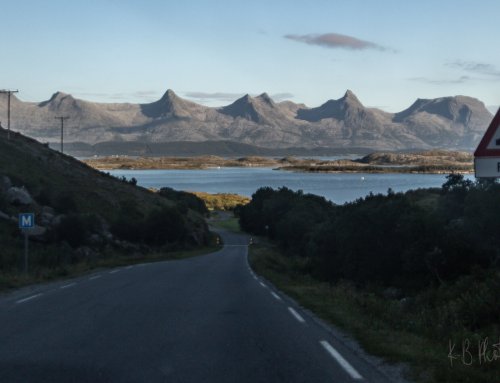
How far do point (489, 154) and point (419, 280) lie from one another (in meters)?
24.3

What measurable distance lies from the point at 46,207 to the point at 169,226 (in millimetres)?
10909

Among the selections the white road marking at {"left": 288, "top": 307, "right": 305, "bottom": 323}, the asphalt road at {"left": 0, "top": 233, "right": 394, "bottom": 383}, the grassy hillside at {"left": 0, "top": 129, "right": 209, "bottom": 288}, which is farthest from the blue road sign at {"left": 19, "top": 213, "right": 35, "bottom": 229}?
the white road marking at {"left": 288, "top": 307, "right": 305, "bottom": 323}

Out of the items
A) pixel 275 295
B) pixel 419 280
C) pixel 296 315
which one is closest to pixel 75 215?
pixel 419 280

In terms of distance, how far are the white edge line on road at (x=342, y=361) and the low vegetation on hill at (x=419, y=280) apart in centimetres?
55

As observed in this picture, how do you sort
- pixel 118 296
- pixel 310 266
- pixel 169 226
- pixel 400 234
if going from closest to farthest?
pixel 118 296
pixel 400 234
pixel 310 266
pixel 169 226

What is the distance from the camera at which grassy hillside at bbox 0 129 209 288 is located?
128 feet

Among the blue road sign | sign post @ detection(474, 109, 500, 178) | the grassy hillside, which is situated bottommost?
the grassy hillside

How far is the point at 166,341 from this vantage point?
10398 millimetres

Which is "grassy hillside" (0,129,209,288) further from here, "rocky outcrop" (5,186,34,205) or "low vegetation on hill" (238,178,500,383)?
"low vegetation on hill" (238,178,500,383)

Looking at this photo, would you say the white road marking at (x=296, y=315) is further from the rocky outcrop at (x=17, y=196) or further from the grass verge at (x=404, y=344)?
the rocky outcrop at (x=17, y=196)

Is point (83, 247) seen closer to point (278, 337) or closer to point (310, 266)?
point (310, 266)

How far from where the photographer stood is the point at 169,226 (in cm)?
5659

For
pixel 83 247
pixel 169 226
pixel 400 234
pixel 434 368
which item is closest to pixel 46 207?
pixel 83 247

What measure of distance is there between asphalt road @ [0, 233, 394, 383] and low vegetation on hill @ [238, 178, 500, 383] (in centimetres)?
86
